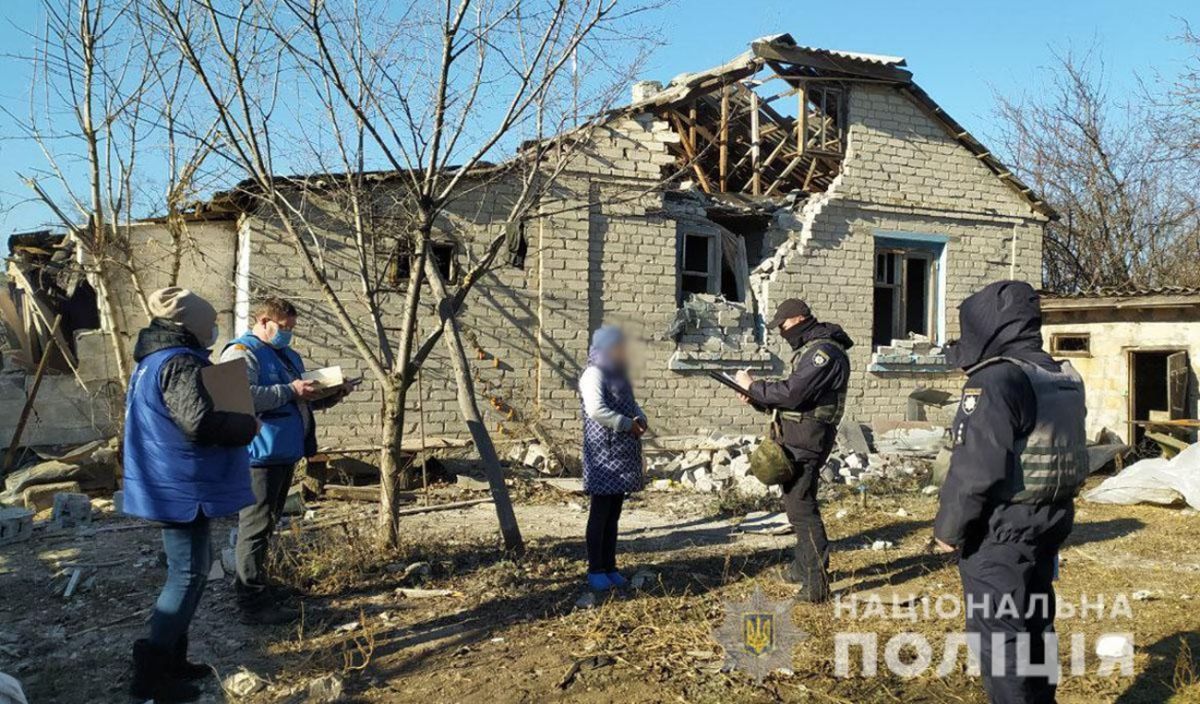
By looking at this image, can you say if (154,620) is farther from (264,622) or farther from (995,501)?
(995,501)

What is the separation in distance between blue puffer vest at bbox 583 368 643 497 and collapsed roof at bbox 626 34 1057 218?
6530 millimetres

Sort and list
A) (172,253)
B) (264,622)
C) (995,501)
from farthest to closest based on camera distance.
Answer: (172,253), (264,622), (995,501)

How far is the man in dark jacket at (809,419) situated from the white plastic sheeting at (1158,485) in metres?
4.80

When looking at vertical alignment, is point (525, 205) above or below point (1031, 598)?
above

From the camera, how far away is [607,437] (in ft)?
15.4

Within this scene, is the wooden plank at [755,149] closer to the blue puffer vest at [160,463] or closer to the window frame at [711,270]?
the window frame at [711,270]

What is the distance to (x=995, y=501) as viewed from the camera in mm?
2736

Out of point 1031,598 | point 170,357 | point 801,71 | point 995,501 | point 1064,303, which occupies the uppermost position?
point 801,71

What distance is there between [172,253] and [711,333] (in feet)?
20.8

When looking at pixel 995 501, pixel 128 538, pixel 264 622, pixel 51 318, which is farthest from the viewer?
pixel 51 318

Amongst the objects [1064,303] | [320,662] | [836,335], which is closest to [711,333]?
[1064,303]

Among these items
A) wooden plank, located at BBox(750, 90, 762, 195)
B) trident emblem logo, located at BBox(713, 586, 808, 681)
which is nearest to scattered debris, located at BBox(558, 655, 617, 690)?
trident emblem logo, located at BBox(713, 586, 808, 681)

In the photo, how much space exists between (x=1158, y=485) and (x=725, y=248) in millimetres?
5525

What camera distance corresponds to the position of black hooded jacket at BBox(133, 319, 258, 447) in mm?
3295
